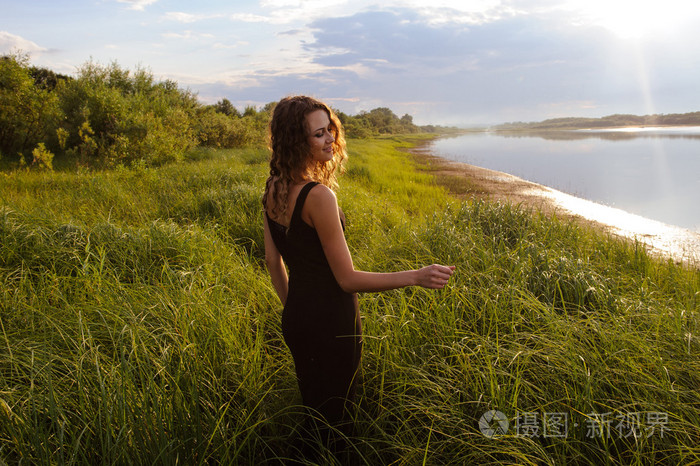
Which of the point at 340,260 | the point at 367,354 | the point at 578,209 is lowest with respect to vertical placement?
the point at 578,209

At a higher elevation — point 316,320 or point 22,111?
point 22,111

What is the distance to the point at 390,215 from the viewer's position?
23.8ft

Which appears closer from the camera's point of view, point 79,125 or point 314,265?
point 314,265

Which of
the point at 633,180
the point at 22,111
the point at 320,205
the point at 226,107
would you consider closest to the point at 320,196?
the point at 320,205

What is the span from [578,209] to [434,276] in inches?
478

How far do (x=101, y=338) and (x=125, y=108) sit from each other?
15.0 m

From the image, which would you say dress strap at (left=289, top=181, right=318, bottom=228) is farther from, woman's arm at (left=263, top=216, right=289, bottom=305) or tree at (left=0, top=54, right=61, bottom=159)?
tree at (left=0, top=54, right=61, bottom=159)

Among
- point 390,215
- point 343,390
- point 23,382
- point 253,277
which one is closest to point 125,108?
point 390,215

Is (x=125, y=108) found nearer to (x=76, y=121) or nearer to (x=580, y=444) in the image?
(x=76, y=121)

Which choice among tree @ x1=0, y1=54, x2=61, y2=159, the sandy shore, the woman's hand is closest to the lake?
the sandy shore

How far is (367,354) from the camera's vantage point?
2.71 m

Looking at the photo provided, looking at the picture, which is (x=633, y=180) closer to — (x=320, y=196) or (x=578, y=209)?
(x=578, y=209)

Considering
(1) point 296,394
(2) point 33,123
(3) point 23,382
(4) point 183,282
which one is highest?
(2) point 33,123

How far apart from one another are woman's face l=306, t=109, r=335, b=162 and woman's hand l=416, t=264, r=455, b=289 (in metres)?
0.75
